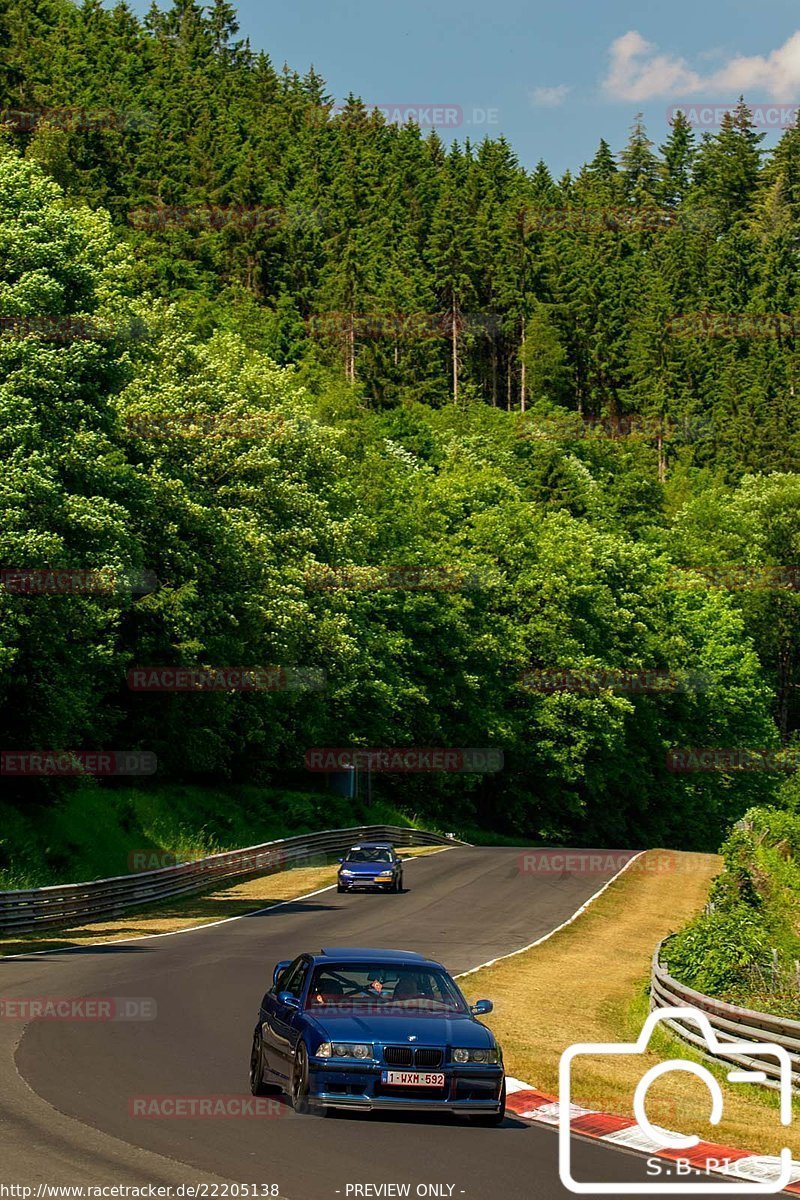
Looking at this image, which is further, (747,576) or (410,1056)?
(747,576)

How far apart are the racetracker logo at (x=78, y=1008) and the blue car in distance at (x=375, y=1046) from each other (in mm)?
5865

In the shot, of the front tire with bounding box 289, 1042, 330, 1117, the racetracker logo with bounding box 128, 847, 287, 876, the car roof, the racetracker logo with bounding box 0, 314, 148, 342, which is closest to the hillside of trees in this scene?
the racetracker logo with bounding box 0, 314, 148, 342

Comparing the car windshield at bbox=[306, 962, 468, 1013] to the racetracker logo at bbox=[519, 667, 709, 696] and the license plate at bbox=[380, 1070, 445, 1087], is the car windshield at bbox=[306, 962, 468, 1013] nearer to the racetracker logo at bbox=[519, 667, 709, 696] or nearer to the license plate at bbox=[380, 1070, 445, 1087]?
the license plate at bbox=[380, 1070, 445, 1087]

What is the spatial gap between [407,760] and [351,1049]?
62.7 m

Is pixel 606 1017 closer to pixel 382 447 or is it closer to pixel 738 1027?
pixel 738 1027

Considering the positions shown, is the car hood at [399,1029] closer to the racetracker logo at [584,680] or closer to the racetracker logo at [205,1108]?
the racetracker logo at [205,1108]

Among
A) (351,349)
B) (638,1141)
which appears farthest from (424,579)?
(351,349)

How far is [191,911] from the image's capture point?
4019 cm

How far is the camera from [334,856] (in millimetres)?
58594

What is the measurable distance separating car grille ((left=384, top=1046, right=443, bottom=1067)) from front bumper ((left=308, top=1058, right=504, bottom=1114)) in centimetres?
10

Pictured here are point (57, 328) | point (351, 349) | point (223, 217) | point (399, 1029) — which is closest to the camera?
point (399, 1029)

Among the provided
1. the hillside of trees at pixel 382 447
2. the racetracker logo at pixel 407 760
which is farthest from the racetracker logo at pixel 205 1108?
the racetracker logo at pixel 407 760

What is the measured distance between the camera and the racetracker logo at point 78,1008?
19.5 metres

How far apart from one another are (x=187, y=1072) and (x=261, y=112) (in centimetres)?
19207
